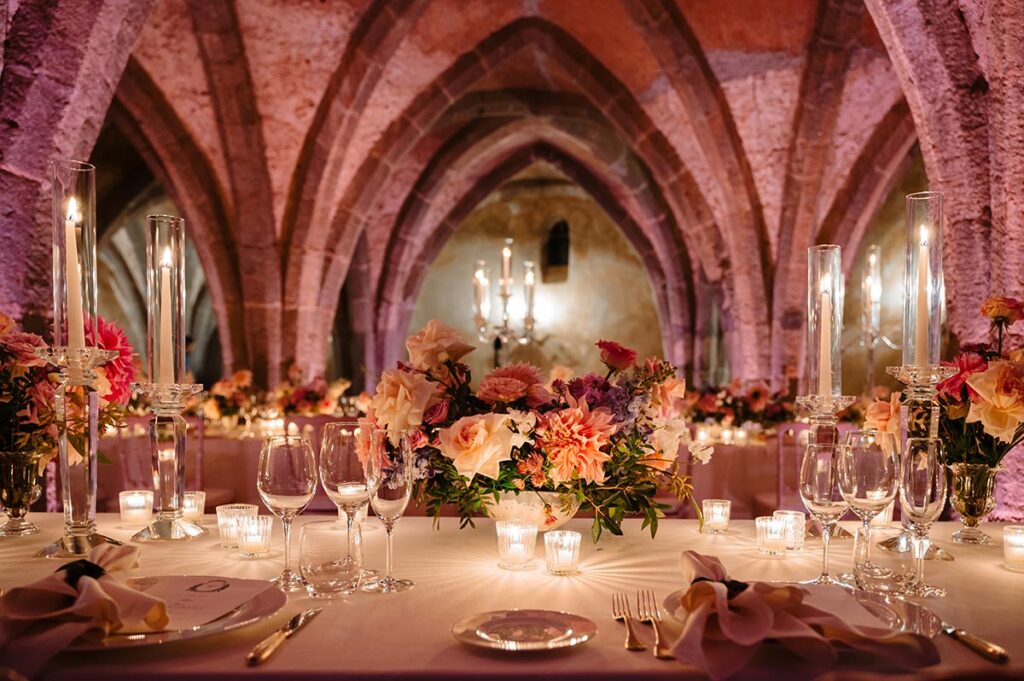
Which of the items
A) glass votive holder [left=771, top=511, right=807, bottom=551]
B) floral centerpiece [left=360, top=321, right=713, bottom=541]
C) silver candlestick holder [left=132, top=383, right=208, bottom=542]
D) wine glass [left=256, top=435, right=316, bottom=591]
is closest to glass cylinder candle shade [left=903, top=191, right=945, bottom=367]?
glass votive holder [left=771, top=511, right=807, bottom=551]

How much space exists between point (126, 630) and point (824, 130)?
6700 mm

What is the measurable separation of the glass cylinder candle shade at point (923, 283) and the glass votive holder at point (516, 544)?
0.97 m

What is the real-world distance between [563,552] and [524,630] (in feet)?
1.29

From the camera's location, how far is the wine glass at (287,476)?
153 cm

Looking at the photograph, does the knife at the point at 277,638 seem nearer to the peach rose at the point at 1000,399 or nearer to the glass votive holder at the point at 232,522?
the glass votive holder at the point at 232,522

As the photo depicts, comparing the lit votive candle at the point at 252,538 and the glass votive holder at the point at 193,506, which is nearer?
the lit votive candle at the point at 252,538

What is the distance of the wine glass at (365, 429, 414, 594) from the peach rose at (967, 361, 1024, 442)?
1267mm

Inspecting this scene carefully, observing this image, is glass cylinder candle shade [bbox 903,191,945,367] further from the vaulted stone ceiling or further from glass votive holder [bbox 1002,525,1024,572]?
the vaulted stone ceiling

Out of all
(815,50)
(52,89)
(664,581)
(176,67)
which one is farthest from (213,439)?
(815,50)

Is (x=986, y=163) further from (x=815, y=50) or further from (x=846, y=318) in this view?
(x=846, y=318)

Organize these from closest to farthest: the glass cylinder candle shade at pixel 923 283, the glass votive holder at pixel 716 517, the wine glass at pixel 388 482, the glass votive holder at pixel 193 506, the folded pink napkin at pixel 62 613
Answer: the folded pink napkin at pixel 62 613
the wine glass at pixel 388 482
the glass cylinder candle shade at pixel 923 283
the glass votive holder at pixel 716 517
the glass votive holder at pixel 193 506

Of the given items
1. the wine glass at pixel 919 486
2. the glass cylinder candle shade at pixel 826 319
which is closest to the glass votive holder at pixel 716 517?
the glass cylinder candle shade at pixel 826 319

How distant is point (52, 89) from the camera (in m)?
3.26

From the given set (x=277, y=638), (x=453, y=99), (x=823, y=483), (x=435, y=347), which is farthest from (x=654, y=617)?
(x=453, y=99)
